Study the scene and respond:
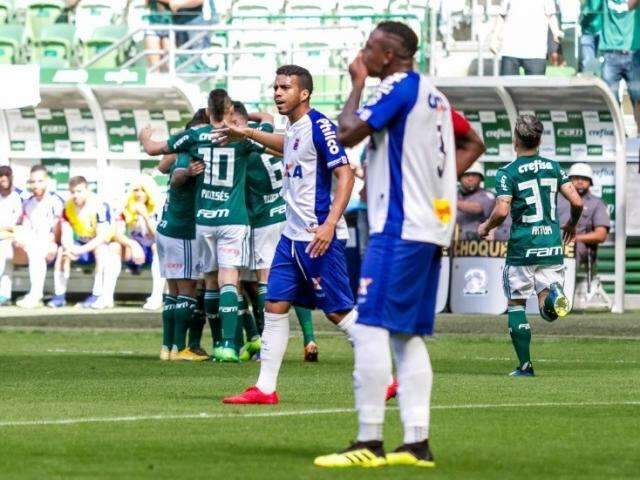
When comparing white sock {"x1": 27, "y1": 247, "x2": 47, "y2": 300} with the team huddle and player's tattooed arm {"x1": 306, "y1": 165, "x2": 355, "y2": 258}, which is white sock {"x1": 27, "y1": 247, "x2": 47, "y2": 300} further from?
player's tattooed arm {"x1": 306, "y1": 165, "x2": 355, "y2": 258}

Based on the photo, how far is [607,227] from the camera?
25.0 metres

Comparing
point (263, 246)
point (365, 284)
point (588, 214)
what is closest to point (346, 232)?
point (263, 246)

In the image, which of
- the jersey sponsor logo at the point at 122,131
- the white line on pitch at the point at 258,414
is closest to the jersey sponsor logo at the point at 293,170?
the white line on pitch at the point at 258,414

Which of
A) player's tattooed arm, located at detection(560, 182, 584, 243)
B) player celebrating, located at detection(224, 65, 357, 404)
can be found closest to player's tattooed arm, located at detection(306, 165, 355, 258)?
player celebrating, located at detection(224, 65, 357, 404)

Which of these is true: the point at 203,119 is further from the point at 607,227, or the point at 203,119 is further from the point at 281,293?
the point at 607,227

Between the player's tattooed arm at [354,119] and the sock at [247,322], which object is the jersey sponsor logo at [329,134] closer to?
the player's tattooed arm at [354,119]

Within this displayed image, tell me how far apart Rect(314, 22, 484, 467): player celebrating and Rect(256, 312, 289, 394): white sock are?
119 inches

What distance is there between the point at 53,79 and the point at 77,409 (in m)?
17.6

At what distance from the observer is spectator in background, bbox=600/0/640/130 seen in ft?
85.9

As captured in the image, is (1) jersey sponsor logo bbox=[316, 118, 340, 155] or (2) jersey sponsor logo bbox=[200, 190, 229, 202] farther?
(2) jersey sponsor logo bbox=[200, 190, 229, 202]

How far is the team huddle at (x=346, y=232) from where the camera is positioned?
8523 millimetres

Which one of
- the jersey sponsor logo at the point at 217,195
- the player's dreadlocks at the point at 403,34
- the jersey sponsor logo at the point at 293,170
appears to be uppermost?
the player's dreadlocks at the point at 403,34

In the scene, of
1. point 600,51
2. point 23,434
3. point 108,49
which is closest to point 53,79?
point 108,49

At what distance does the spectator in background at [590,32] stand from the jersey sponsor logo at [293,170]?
14606 millimetres
